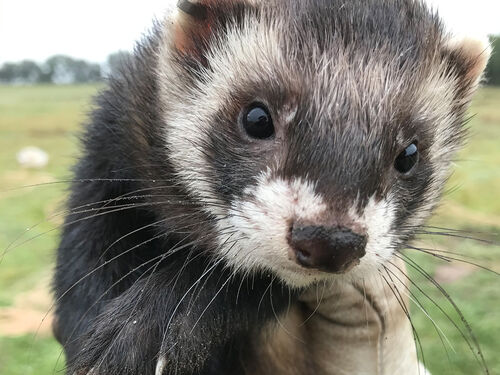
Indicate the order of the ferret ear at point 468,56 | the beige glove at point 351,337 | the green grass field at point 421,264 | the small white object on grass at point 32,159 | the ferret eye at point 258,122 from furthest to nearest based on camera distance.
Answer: the small white object on grass at point 32,159
the green grass field at point 421,264
the beige glove at point 351,337
the ferret ear at point 468,56
the ferret eye at point 258,122

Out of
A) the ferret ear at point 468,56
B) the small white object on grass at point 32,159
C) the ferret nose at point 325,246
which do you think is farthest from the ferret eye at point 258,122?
the small white object on grass at point 32,159

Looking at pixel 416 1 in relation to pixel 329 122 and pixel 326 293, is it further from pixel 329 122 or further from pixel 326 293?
pixel 326 293

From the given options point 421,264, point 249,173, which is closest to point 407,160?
point 249,173

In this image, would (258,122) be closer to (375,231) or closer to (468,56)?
(375,231)

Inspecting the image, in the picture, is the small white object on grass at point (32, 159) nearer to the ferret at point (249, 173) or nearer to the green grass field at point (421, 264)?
the green grass field at point (421, 264)

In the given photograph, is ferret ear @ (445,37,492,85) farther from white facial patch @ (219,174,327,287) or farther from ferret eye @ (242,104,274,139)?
white facial patch @ (219,174,327,287)

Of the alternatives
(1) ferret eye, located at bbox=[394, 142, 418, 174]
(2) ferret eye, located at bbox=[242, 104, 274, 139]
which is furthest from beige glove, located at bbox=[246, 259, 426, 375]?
(2) ferret eye, located at bbox=[242, 104, 274, 139]
